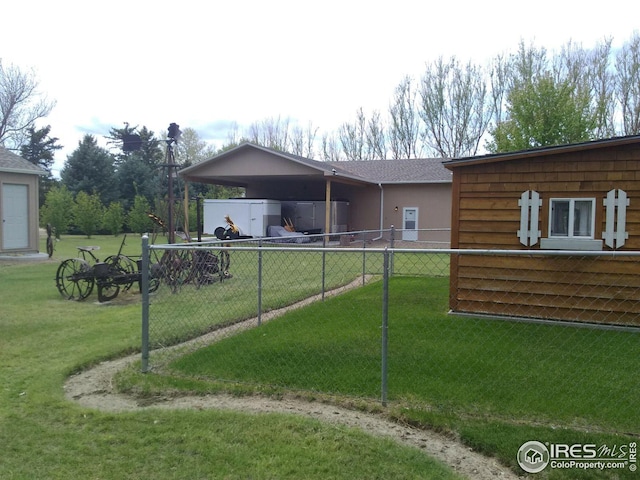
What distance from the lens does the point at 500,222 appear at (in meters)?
7.23

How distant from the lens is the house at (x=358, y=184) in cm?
2253

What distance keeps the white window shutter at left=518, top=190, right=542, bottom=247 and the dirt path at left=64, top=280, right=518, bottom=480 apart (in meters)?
4.14

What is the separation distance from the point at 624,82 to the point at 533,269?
3019 centimetres

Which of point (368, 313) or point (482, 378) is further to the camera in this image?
point (368, 313)

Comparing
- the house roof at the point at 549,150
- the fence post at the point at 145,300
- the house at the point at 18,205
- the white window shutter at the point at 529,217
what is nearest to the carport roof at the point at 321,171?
the house at the point at 18,205

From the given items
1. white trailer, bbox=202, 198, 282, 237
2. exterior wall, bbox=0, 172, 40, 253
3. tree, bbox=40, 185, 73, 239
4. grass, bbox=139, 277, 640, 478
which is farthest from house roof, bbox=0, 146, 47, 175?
grass, bbox=139, 277, 640, 478

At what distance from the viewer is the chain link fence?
4.15m

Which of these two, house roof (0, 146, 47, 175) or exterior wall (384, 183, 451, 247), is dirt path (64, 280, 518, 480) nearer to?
house roof (0, 146, 47, 175)

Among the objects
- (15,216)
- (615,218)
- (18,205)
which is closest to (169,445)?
(615,218)

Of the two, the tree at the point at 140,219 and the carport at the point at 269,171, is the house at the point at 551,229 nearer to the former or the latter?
the carport at the point at 269,171

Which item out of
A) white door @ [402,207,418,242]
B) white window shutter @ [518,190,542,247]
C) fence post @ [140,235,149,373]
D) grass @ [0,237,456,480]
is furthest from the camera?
white door @ [402,207,418,242]

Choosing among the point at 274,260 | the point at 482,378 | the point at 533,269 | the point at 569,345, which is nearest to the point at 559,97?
the point at 274,260

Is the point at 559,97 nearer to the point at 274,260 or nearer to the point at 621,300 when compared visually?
the point at 274,260

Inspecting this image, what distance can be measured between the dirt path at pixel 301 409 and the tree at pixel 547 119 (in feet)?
59.2
